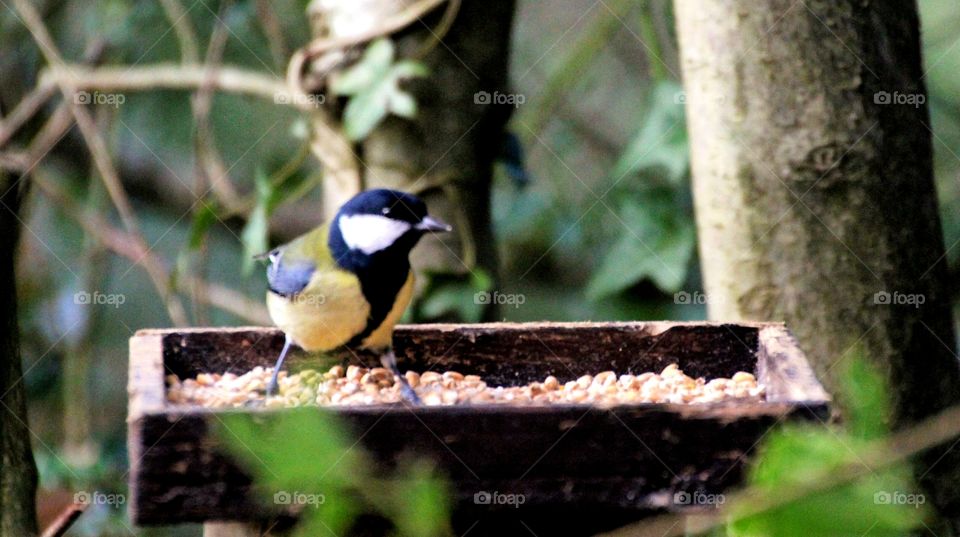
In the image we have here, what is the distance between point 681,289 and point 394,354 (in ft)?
3.50

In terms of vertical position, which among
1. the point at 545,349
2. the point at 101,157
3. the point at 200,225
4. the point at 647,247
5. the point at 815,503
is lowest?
the point at 815,503

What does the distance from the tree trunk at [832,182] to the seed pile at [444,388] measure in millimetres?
239

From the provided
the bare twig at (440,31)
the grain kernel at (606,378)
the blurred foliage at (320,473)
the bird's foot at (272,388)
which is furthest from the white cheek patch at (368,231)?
the blurred foliage at (320,473)

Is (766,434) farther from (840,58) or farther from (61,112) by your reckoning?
(61,112)

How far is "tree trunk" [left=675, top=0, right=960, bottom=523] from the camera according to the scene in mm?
1727

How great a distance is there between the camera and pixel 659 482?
3.71ft

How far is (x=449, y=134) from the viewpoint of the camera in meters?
2.46

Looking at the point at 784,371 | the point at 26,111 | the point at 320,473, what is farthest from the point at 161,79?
the point at 320,473

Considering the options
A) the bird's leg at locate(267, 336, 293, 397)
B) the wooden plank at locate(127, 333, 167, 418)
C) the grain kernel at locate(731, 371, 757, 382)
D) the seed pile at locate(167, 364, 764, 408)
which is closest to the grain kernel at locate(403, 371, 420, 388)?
the seed pile at locate(167, 364, 764, 408)

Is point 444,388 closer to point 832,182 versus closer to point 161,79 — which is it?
point 832,182

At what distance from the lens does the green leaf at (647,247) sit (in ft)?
8.66

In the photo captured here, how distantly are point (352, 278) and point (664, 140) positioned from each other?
1042mm

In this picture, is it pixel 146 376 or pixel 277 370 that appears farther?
pixel 277 370

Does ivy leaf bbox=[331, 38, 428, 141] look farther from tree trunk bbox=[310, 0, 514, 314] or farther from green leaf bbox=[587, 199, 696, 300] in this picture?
green leaf bbox=[587, 199, 696, 300]
